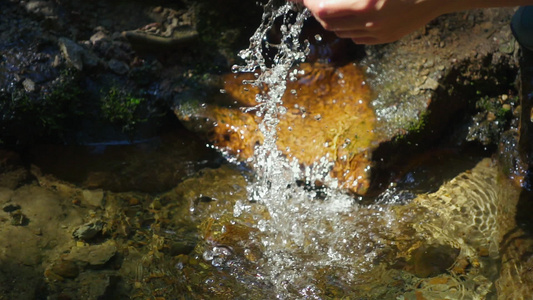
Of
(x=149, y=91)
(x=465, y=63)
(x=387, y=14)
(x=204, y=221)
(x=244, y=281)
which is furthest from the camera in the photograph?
(x=149, y=91)

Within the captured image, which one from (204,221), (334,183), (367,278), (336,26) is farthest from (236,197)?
(336,26)

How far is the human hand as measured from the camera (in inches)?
54.6

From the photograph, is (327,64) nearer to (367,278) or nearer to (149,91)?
(149,91)

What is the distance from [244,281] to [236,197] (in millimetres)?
742

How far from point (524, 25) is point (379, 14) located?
1309 millimetres

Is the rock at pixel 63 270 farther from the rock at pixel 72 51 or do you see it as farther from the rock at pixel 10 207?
the rock at pixel 72 51

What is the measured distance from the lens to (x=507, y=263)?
8.71 ft

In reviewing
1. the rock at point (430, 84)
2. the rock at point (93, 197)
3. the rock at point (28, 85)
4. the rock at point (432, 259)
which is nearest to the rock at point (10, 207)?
the rock at point (93, 197)

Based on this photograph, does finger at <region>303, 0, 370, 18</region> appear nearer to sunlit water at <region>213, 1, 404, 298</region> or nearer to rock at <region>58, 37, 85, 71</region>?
sunlit water at <region>213, 1, 404, 298</region>

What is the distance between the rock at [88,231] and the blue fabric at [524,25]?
2339 millimetres

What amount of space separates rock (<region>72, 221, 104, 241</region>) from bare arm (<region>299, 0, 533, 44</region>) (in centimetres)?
187

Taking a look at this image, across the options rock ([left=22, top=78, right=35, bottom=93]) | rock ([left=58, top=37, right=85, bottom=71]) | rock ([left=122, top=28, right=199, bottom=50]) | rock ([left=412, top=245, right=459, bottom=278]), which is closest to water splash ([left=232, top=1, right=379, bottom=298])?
rock ([left=412, top=245, right=459, bottom=278])

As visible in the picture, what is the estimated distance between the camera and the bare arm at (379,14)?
139 cm

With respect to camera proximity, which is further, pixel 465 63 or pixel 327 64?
pixel 327 64
